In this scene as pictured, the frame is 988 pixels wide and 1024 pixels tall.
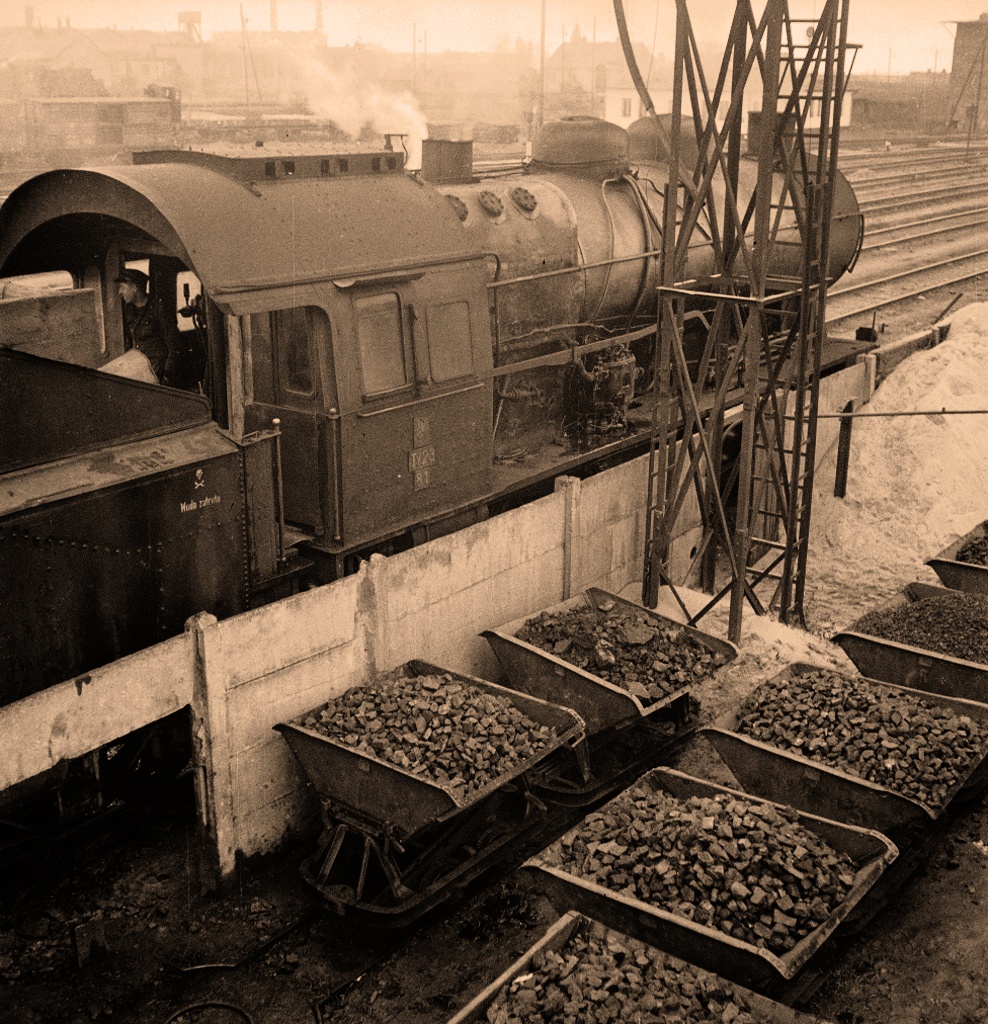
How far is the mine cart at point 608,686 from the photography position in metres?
8.20

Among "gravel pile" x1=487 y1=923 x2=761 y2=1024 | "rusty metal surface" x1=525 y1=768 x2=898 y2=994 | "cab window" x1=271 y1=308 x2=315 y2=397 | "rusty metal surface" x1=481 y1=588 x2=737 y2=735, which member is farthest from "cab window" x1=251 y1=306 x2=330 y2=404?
"gravel pile" x1=487 y1=923 x2=761 y2=1024

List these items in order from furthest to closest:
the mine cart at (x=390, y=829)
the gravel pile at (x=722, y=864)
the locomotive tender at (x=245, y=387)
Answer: the locomotive tender at (x=245, y=387)
the mine cart at (x=390, y=829)
the gravel pile at (x=722, y=864)

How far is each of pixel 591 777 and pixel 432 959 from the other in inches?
85.1

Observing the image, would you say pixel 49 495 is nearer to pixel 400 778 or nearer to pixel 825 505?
pixel 400 778

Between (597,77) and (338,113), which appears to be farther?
(597,77)

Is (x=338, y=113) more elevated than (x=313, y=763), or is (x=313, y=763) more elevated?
(x=338, y=113)

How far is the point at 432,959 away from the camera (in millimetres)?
6652

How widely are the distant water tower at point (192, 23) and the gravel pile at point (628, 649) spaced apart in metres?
49.9

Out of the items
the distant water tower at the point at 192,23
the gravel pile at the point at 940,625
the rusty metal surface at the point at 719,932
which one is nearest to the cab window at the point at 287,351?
the rusty metal surface at the point at 719,932

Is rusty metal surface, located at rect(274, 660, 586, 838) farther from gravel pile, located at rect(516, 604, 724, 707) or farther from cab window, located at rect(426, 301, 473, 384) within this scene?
cab window, located at rect(426, 301, 473, 384)

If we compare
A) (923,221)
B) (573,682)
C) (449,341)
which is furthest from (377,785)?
(923,221)

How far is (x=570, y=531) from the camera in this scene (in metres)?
9.73

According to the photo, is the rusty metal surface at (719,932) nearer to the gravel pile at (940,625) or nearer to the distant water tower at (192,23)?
the gravel pile at (940,625)

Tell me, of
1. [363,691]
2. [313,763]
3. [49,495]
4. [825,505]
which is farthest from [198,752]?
[825,505]
